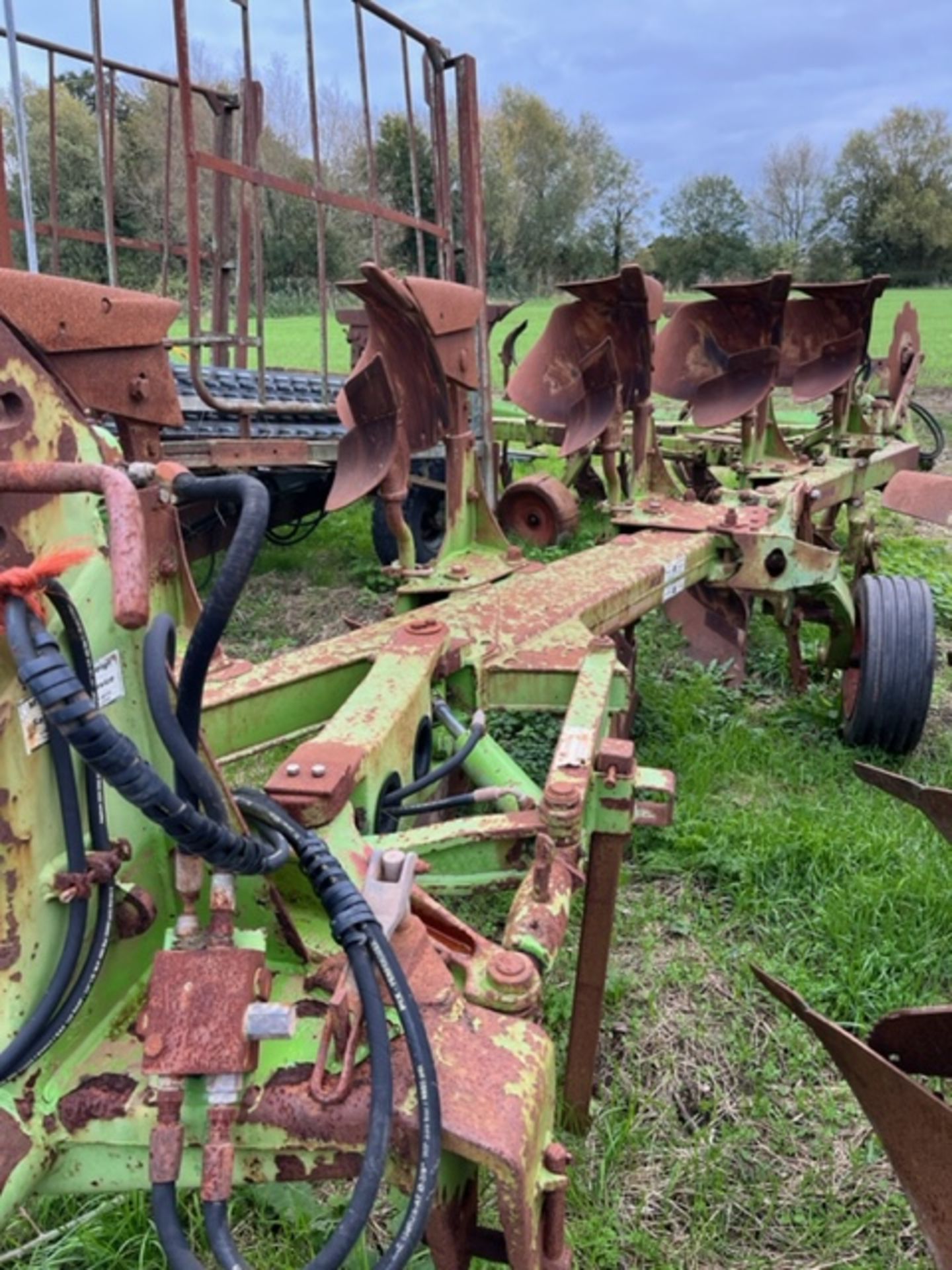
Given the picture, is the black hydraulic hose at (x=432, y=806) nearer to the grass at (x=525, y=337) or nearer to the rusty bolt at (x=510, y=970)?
the rusty bolt at (x=510, y=970)

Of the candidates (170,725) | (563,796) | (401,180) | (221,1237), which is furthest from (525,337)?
(221,1237)

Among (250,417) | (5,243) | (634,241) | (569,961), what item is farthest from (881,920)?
(634,241)

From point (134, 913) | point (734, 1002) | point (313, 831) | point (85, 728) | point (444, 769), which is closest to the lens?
point (85, 728)

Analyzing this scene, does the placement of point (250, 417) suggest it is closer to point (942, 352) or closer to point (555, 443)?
point (555, 443)

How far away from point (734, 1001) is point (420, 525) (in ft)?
13.0

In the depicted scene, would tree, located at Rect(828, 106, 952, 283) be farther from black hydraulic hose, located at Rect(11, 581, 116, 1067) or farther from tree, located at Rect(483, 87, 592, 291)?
black hydraulic hose, located at Rect(11, 581, 116, 1067)

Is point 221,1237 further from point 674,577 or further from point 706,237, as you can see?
point 706,237

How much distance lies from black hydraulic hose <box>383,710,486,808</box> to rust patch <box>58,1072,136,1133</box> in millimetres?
711

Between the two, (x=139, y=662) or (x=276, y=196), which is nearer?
(x=139, y=662)

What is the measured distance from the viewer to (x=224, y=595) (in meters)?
1.09

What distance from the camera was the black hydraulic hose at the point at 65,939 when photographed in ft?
→ 3.84

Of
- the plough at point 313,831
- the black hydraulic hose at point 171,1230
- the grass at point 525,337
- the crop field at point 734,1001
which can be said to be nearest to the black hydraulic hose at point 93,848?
the plough at point 313,831

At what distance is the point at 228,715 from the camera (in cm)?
200

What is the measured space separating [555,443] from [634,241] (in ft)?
141
